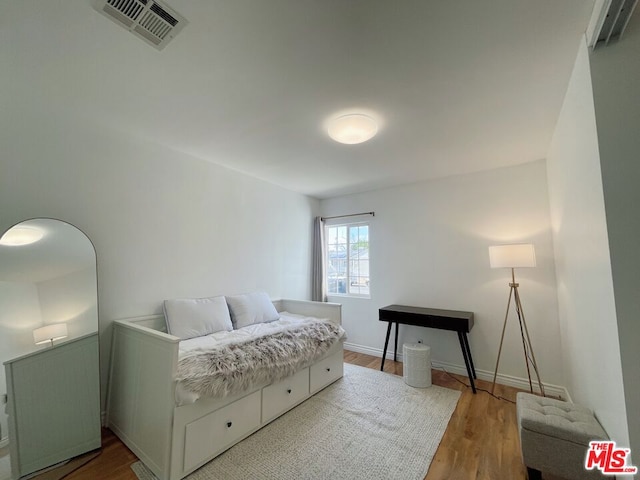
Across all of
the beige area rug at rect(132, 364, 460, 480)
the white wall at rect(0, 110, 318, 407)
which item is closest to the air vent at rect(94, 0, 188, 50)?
the white wall at rect(0, 110, 318, 407)

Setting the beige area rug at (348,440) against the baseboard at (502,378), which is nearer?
the beige area rug at (348,440)

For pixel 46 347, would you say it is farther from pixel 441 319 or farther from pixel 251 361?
pixel 441 319

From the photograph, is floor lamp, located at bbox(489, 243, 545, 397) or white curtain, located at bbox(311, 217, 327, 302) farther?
white curtain, located at bbox(311, 217, 327, 302)

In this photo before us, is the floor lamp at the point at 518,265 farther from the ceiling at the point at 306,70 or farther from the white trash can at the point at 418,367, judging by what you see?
the ceiling at the point at 306,70

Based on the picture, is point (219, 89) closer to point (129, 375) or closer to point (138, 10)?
point (138, 10)

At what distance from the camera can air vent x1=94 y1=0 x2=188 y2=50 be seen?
1193 millimetres

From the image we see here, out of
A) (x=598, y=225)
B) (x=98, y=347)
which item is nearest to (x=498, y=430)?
(x=598, y=225)

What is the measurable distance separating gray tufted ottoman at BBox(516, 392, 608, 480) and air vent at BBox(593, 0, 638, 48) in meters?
1.95

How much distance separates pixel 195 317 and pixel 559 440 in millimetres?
2672

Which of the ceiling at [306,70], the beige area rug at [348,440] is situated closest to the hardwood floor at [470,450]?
the beige area rug at [348,440]

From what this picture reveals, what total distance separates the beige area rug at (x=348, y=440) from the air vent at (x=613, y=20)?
250 cm

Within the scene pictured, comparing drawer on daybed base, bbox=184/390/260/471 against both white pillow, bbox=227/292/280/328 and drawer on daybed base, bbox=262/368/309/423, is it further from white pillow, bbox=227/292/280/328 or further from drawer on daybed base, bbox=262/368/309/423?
white pillow, bbox=227/292/280/328

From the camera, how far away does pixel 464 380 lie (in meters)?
3.02

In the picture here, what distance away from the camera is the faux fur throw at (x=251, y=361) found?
1.71m
